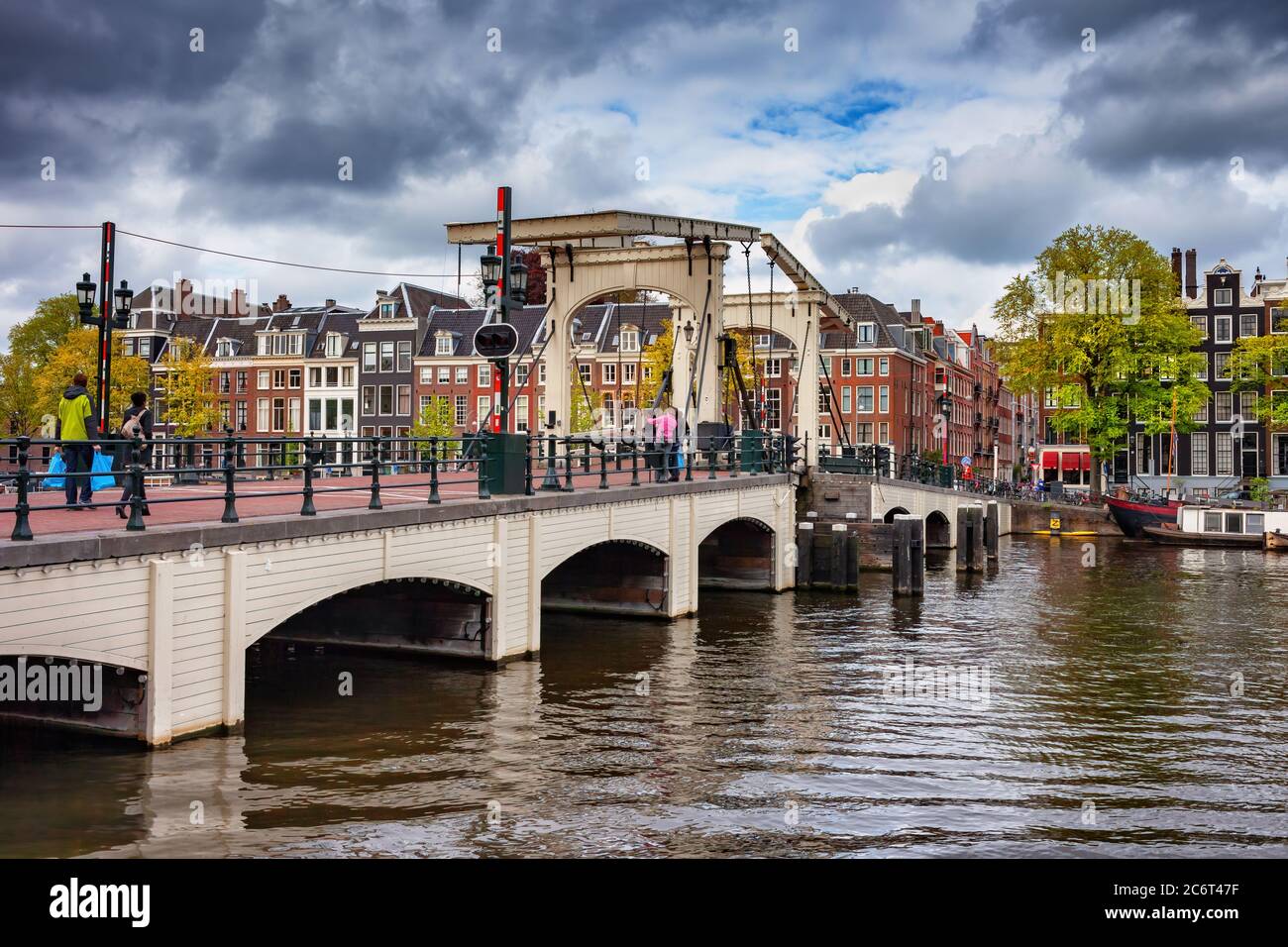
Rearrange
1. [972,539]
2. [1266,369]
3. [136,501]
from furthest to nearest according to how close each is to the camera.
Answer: [1266,369]
[972,539]
[136,501]

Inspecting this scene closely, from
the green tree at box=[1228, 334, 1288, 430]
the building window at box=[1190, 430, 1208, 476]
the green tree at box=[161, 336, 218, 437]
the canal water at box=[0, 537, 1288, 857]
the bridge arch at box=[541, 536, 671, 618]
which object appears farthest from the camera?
the building window at box=[1190, 430, 1208, 476]

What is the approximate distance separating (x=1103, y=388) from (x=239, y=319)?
57005 mm

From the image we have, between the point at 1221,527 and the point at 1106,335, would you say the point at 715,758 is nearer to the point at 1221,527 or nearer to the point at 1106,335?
the point at 1221,527

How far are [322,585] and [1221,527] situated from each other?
43.5 m

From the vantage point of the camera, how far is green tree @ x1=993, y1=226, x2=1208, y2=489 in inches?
2036

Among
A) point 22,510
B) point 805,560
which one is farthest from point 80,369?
point 22,510

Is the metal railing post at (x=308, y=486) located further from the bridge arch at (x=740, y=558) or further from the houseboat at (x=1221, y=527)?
the houseboat at (x=1221, y=527)

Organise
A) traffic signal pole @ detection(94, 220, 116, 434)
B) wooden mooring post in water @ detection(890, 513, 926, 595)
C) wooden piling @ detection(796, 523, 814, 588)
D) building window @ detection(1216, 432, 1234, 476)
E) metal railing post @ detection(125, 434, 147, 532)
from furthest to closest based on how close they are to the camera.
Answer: building window @ detection(1216, 432, 1234, 476) → wooden piling @ detection(796, 523, 814, 588) → wooden mooring post in water @ detection(890, 513, 926, 595) → traffic signal pole @ detection(94, 220, 116, 434) → metal railing post @ detection(125, 434, 147, 532)

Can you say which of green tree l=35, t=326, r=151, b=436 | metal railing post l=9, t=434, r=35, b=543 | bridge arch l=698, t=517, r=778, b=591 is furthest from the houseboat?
green tree l=35, t=326, r=151, b=436

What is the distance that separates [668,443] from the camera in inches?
896

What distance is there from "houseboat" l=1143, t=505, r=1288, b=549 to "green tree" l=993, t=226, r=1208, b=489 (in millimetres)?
5698

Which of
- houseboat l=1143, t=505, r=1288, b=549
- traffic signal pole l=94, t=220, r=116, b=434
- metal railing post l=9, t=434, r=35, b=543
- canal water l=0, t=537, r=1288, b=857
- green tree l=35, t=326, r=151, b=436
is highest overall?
green tree l=35, t=326, r=151, b=436

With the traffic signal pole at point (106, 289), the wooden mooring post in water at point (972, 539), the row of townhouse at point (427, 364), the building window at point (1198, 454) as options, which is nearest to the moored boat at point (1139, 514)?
the building window at point (1198, 454)

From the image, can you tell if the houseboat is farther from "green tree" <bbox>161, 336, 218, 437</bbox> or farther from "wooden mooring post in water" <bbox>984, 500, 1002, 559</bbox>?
"green tree" <bbox>161, 336, 218, 437</bbox>
